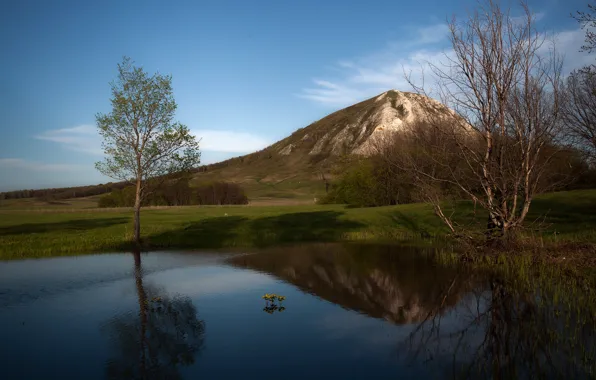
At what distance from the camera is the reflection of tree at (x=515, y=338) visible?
9.84 metres

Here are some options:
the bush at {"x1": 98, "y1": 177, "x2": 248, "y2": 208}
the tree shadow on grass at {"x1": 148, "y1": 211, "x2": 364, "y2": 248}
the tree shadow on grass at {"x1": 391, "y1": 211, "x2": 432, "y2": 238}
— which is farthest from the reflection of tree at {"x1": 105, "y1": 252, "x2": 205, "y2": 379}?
the bush at {"x1": 98, "y1": 177, "x2": 248, "y2": 208}

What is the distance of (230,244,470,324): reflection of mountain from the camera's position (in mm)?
15846

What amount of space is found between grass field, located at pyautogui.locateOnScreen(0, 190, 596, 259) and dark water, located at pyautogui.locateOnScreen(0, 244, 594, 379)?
37.4ft

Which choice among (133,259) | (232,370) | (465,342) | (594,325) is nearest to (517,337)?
(465,342)

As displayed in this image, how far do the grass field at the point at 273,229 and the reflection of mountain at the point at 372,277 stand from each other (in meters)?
7.55

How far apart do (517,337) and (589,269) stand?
9902 millimetres

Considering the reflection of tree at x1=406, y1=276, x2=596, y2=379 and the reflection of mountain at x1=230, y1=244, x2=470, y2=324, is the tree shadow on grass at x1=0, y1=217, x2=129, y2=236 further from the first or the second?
the reflection of tree at x1=406, y1=276, x2=596, y2=379

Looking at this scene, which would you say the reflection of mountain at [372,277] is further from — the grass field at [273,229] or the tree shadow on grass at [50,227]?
the tree shadow on grass at [50,227]

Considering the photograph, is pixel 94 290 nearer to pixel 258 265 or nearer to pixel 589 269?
pixel 258 265

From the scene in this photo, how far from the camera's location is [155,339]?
40.1 ft

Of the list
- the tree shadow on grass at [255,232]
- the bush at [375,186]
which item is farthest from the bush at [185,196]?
the tree shadow on grass at [255,232]

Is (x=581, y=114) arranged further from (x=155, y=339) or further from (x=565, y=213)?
(x=155, y=339)

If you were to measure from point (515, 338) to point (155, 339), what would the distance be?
1024 cm

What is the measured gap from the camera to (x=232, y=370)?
10.0 meters
